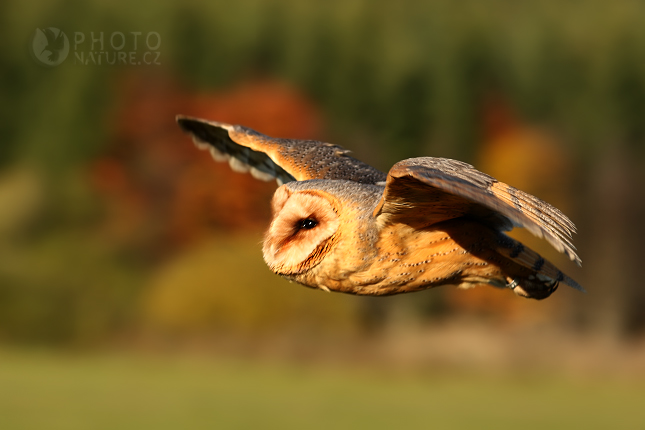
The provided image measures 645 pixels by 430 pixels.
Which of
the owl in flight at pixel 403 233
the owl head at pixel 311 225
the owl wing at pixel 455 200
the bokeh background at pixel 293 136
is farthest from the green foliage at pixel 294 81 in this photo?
the owl wing at pixel 455 200

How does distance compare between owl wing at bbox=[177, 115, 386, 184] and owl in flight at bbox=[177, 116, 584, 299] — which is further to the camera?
owl wing at bbox=[177, 115, 386, 184]

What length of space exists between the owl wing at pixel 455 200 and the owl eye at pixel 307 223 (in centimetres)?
34

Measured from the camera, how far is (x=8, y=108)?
26.6 meters

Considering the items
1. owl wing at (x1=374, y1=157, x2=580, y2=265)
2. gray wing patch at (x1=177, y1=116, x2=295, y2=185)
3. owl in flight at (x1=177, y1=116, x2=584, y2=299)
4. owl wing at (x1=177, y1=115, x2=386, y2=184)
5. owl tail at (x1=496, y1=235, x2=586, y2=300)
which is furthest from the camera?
gray wing patch at (x1=177, y1=116, x2=295, y2=185)

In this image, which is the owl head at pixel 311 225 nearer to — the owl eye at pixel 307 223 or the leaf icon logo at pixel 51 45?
the owl eye at pixel 307 223

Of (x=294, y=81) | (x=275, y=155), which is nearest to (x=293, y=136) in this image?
(x=294, y=81)

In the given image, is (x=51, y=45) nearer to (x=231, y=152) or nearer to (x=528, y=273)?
(x=231, y=152)

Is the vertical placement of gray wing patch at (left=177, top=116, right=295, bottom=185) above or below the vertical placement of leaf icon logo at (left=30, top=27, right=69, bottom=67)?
below

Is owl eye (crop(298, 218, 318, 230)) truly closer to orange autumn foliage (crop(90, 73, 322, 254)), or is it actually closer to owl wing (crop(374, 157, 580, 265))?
owl wing (crop(374, 157, 580, 265))

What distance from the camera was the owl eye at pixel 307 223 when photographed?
397 cm

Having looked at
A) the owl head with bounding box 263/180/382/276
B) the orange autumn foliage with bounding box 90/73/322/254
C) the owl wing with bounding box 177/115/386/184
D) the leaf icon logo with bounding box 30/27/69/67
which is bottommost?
the owl head with bounding box 263/180/382/276

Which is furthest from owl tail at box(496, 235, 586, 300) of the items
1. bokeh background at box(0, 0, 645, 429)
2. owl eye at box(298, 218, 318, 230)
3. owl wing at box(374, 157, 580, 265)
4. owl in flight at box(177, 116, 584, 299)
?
bokeh background at box(0, 0, 645, 429)

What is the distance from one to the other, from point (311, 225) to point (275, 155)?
49.2 inches

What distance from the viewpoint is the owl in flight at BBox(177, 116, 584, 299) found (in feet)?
11.8
